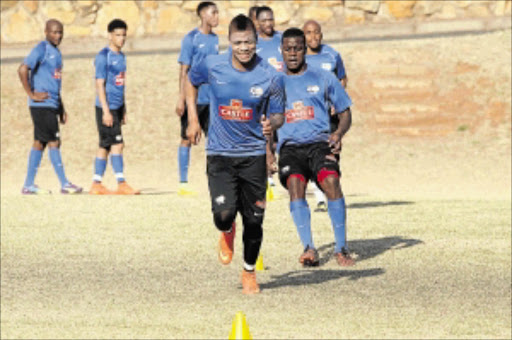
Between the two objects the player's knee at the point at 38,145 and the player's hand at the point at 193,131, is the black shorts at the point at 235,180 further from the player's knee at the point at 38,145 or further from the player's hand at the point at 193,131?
the player's knee at the point at 38,145

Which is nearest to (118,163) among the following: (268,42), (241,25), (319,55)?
(268,42)

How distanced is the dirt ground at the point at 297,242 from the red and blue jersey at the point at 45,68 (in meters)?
1.63

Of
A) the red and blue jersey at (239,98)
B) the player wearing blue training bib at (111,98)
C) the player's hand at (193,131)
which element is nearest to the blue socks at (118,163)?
the player wearing blue training bib at (111,98)

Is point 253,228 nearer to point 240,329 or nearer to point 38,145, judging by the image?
point 240,329

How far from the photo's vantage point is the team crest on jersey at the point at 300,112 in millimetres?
12719

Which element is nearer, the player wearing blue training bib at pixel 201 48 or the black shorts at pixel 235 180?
the black shorts at pixel 235 180

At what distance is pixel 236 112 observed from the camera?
34.5 ft

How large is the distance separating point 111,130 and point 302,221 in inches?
247

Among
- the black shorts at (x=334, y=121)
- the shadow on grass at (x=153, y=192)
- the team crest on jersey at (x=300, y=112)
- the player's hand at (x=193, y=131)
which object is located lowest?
the shadow on grass at (x=153, y=192)

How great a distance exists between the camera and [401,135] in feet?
85.9

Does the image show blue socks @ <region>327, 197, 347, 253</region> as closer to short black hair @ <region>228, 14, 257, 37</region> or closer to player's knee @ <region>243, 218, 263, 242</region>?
player's knee @ <region>243, 218, 263, 242</region>

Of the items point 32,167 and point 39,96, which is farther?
point 32,167

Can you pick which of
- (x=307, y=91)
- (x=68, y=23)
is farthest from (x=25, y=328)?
(x=68, y=23)

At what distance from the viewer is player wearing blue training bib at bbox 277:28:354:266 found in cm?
1264
